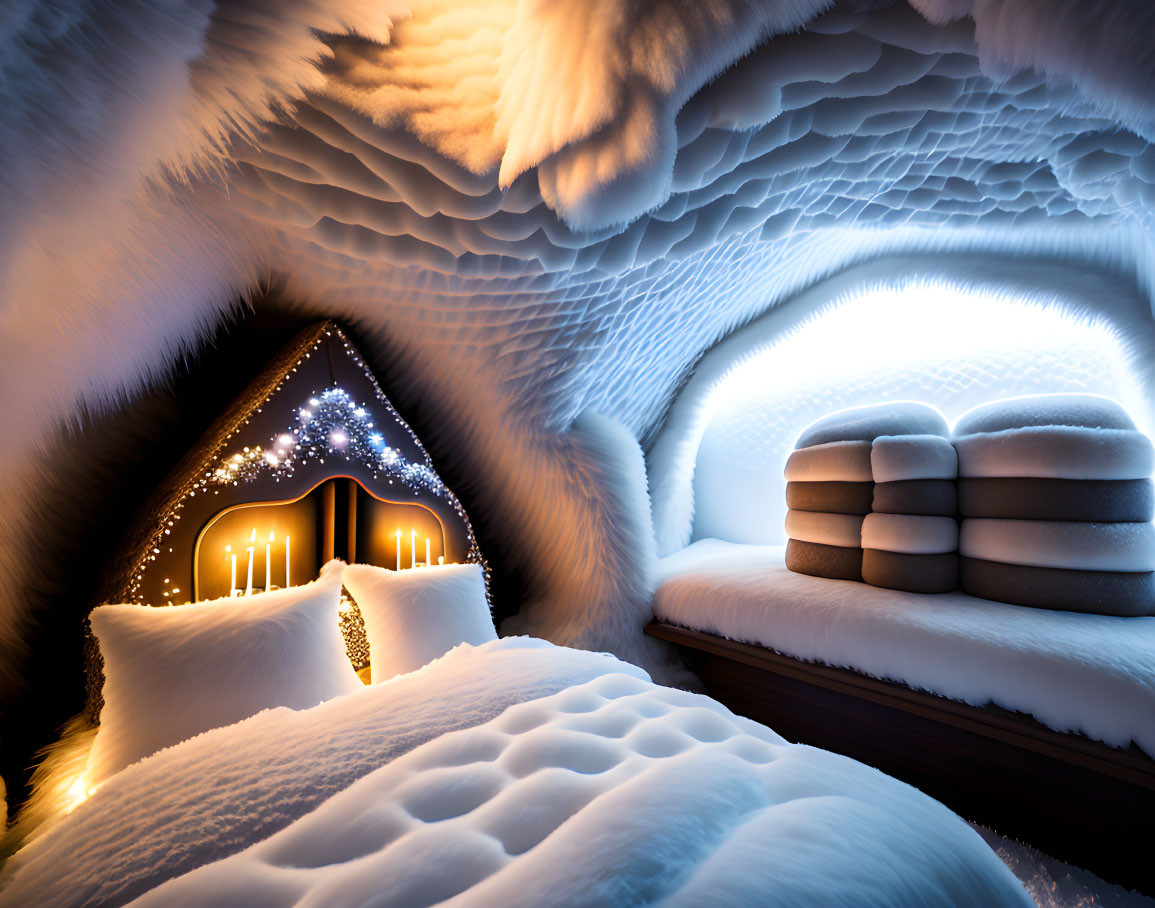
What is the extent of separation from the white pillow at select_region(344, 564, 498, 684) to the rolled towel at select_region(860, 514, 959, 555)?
1.26 m

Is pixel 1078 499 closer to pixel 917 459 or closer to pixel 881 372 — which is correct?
pixel 917 459

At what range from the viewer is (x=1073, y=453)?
1187mm

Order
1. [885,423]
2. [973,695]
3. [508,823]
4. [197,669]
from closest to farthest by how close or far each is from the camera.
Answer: [508,823] → [197,669] → [973,695] → [885,423]


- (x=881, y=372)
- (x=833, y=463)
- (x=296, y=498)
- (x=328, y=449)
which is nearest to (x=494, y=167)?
(x=328, y=449)

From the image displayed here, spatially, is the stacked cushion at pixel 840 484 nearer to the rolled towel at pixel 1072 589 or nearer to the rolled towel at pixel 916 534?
the rolled towel at pixel 916 534

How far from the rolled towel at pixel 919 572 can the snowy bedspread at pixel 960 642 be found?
3cm

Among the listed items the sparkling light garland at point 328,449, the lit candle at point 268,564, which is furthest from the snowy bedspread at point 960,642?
the lit candle at point 268,564

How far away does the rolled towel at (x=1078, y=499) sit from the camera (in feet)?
3.81

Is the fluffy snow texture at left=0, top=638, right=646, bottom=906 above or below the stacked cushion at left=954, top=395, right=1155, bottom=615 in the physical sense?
below

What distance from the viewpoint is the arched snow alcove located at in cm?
146

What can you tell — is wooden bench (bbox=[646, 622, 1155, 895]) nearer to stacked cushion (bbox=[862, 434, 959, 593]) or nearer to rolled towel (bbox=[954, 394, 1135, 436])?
stacked cushion (bbox=[862, 434, 959, 593])

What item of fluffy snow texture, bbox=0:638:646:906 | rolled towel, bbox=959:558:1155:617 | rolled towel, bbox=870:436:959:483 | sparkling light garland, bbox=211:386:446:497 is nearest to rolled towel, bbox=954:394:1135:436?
rolled towel, bbox=870:436:959:483

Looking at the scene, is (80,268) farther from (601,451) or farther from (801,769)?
(801,769)

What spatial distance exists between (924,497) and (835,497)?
264 millimetres
